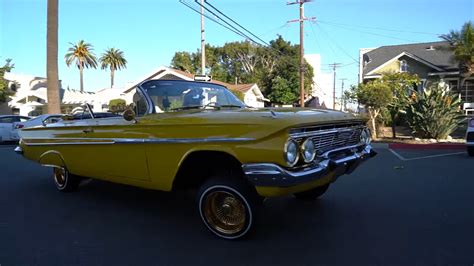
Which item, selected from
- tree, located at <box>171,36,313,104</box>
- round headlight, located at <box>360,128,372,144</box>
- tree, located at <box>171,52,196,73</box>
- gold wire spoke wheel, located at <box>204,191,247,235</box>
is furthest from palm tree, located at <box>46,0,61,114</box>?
tree, located at <box>171,52,196,73</box>

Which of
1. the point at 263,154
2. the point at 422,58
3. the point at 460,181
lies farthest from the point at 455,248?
the point at 422,58

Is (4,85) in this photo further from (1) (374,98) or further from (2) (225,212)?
(2) (225,212)

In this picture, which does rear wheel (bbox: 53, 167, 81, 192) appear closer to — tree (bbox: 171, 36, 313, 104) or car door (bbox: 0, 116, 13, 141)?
car door (bbox: 0, 116, 13, 141)

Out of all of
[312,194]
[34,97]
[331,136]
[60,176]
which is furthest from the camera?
[34,97]

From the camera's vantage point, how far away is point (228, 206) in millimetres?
4238

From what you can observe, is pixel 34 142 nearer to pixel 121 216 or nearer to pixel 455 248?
pixel 121 216

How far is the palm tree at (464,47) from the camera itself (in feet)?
76.7

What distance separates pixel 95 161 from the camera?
215 inches

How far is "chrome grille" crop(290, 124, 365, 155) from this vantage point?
3846mm

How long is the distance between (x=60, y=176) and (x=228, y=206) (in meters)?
3.78

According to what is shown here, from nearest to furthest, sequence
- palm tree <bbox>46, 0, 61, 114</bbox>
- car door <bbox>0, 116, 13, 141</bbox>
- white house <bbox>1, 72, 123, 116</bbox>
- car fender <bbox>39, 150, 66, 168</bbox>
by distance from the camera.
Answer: car fender <bbox>39, 150, 66, 168</bbox>
car door <bbox>0, 116, 13, 141</bbox>
palm tree <bbox>46, 0, 61, 114</bbox>
white house <bbox>1, 72, 123, 116</bbox>

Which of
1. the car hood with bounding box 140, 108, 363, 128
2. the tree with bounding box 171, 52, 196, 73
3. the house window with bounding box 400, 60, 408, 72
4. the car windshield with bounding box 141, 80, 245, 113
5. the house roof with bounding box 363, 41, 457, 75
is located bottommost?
the car hood with bounding box 140, 108, 363, 128

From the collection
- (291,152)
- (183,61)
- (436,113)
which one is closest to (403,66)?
(436,113)

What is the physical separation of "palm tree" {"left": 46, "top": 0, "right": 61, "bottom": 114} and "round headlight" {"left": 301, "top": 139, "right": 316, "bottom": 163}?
19249 mm
